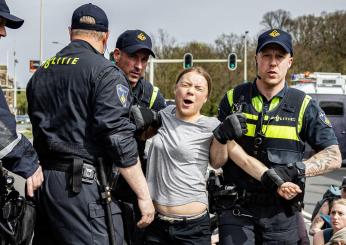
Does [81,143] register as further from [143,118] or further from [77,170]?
[143,118]

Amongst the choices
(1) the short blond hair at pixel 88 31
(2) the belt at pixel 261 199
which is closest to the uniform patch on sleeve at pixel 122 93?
(1) the short blond hair at pixel 88 31

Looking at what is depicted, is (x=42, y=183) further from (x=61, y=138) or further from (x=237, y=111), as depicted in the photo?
(x=237, y=111)

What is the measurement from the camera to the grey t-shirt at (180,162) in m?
3.71

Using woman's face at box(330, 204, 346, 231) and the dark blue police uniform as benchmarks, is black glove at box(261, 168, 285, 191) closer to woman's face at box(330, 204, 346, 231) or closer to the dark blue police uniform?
the dark blue police uniform

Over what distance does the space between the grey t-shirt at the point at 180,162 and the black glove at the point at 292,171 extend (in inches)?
19.3

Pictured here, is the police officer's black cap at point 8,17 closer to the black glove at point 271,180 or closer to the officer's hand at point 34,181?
the officer's hand at point 34,181

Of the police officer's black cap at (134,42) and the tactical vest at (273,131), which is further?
the police officer's black cap at (134,42)

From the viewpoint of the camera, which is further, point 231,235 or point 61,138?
point 231,235

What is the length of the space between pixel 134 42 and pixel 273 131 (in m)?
1.35

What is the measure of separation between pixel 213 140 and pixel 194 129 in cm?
16

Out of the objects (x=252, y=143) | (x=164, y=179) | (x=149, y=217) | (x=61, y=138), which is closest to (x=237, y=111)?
(x=252, y=143)

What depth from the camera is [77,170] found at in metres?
Result: 3.44

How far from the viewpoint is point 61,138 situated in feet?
11.5

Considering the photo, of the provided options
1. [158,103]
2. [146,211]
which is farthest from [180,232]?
[158,103]
